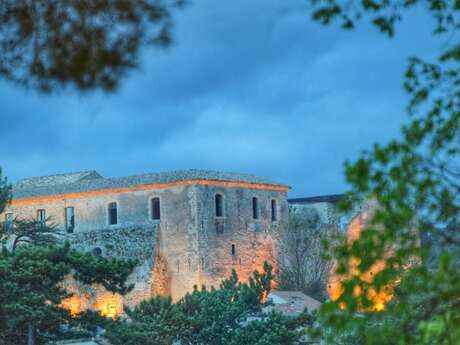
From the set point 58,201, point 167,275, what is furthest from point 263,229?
point 58,201

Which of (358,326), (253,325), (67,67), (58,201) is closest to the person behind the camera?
(67,67)

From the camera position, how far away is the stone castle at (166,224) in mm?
42500

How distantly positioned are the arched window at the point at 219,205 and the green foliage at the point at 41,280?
1557cm

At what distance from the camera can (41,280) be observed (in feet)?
93.9

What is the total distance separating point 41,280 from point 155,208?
15.2 metres

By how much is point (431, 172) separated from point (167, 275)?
35965 millimetres

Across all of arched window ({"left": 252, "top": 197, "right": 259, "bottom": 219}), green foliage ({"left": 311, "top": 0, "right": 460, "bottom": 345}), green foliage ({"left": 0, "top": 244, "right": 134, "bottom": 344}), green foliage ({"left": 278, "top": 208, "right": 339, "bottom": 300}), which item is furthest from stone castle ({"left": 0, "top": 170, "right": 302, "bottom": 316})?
green foliage ({"left": 311, "top": 0, "right": 460, "bottom": 345})

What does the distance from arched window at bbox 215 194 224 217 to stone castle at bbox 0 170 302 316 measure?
0.14ft

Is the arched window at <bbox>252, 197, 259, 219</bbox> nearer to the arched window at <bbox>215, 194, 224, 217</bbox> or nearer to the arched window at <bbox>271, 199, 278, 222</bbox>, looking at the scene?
the arched window at <bbox>271, 199, 278, 222</bbox>

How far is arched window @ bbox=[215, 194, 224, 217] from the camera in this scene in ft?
144

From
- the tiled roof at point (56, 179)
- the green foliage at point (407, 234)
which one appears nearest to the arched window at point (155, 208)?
the tiled roof at point (56, 179)

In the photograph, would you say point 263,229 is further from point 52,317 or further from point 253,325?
point 52,317

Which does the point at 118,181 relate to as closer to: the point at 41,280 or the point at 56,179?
the point at 56,179

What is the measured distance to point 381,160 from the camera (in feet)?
23.5
